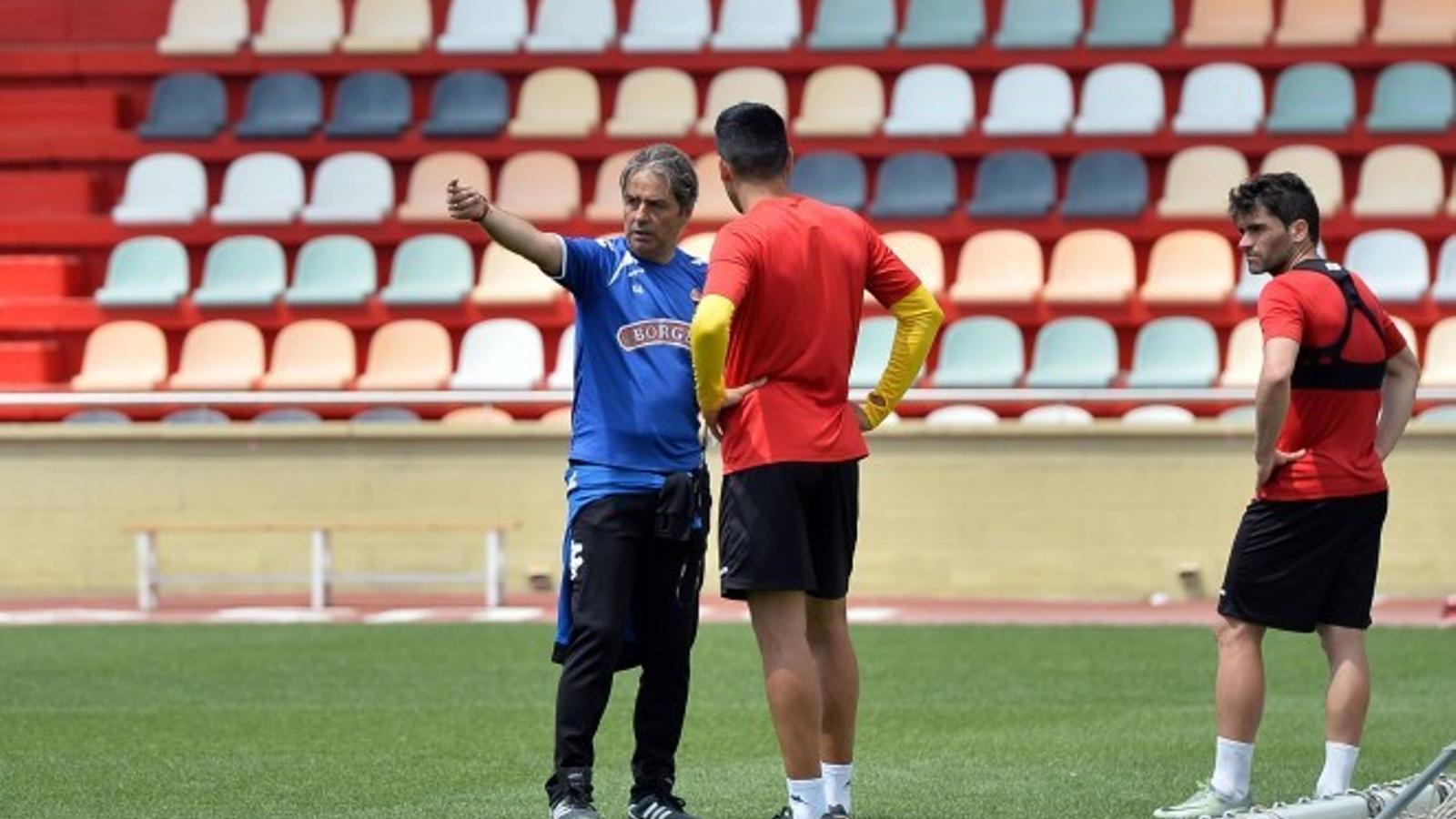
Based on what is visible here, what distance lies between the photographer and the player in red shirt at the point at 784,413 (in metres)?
7.45

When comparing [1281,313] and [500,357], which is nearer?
[1281,313]

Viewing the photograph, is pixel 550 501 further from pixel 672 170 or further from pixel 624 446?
pixel 672 170

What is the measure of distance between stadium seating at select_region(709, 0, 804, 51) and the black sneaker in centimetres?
1378

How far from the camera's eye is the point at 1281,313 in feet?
26.3

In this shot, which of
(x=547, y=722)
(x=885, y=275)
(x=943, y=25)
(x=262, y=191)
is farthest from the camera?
(x=943, y=25)

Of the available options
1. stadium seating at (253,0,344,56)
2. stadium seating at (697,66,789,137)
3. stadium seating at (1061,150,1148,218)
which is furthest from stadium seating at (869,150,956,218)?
stadium seating at (253,0,344,56)

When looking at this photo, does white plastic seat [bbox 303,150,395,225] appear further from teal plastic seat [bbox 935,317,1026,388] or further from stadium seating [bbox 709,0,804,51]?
teal plastic seat [bbox 935,317,1026,388]

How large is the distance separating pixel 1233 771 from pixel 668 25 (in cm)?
1423

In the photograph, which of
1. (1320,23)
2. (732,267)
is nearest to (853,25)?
(1320,23)

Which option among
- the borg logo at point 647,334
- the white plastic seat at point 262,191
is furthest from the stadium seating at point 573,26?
the borg logo at point 647,334

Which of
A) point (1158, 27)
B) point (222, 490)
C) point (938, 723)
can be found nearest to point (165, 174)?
point (222, 490)

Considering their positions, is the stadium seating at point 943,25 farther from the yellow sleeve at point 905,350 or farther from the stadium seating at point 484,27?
the yellow sleeve at point 905,350

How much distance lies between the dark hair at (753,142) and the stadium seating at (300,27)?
14.8 meters

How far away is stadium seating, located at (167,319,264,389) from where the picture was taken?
19016 mm
